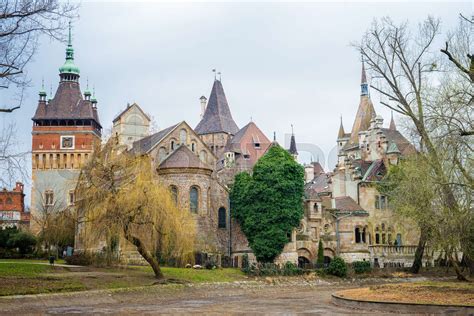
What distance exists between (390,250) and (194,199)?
66.3 ft

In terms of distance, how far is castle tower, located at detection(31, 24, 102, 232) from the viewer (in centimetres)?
8069

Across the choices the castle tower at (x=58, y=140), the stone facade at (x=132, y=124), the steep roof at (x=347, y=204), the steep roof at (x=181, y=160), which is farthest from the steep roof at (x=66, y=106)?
the steep roof at (x=347, y=204)

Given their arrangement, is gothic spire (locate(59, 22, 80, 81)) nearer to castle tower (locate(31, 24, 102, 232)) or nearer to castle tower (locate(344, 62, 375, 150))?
castle tower (locate(31, 24, 102, 232))

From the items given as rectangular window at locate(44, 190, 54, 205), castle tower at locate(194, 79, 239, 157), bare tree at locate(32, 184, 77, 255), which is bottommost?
bare tree at locate(32, 184, 77, 255)

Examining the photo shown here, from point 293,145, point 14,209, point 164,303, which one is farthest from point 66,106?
point 164,303

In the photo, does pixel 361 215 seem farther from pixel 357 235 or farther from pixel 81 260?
pixel 81 260

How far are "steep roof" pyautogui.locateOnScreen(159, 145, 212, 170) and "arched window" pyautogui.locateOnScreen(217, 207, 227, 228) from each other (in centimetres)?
508

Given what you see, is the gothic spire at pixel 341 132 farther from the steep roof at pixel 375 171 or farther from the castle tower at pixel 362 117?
the steep roof at pixel 375 171

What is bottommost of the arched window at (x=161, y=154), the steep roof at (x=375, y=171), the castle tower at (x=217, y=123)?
the steep roof at (x=375, y=171)

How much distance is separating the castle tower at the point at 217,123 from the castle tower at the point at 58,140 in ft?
55.0

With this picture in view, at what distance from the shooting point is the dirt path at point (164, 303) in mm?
25469

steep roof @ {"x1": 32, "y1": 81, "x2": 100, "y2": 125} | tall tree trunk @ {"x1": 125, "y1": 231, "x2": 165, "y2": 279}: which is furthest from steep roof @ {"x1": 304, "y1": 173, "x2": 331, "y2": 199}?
steep roof @ {"x1": 32, "y1": 81, "x2": 100, "y2": 125}

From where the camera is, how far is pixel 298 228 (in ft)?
184

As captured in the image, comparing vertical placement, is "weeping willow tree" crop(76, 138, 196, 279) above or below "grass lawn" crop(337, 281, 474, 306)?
above
